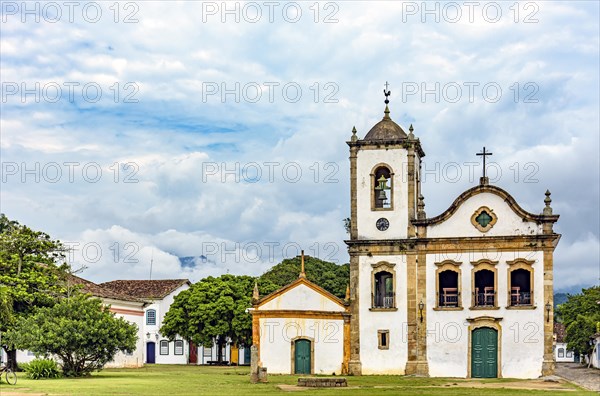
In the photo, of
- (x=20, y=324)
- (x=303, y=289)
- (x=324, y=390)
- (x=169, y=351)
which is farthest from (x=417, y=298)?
(x=169, y=351)

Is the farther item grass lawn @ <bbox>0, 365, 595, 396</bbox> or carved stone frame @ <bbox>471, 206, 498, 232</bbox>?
carved stone frame @ <bbox>471, 206, 498, 232</bbox>

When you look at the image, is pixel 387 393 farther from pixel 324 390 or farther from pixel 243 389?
pixel 243 389

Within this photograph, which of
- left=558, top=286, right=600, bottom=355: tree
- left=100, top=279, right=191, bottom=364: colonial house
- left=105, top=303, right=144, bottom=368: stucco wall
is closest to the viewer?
left=105, top=303, right=144, bottom=368: stucco wall

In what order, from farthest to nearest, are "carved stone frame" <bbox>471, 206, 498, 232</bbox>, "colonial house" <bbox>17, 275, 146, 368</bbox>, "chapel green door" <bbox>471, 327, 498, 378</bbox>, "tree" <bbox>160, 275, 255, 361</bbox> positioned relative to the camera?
"tree" <bbox>160, 275, 255, 361</bbox> → "colonial house" <bbox>17, 275, 146, 368</bbox> → "carved stone frame" <bbox>471, 206, 498, 232</bbox> → "chapel green door" <bbox>471, 327, 498, 378</bbox>

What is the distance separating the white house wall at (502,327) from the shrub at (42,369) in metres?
14.9

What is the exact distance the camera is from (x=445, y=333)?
3775 centimetres

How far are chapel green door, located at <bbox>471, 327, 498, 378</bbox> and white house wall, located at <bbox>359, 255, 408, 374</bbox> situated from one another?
109 inches

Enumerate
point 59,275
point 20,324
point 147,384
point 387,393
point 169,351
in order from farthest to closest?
1. point 169,351
2. point 59,275
3. point 20,324
4. point 147,384
5. point 387,393

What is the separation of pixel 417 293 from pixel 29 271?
16.5 m

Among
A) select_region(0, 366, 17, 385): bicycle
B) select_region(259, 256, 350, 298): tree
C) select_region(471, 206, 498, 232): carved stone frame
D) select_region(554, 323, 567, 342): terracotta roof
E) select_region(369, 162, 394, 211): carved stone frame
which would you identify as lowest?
select_region(554, 323, 567, 342): terracotta roof

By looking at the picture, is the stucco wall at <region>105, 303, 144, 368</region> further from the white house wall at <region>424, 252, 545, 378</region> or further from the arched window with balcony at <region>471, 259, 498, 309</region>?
the arched window with balcony at <region>471, 259, 498, 309</region>

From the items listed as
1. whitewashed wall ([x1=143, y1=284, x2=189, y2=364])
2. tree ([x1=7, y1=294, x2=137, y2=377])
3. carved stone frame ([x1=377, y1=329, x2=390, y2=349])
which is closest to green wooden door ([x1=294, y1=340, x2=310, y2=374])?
carved stone frame ([x1=377, y1=329, x2=390, y2=349])

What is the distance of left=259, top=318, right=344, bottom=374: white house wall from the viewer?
128ft

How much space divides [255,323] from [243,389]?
12.3 meters
